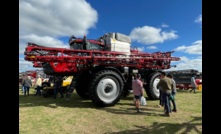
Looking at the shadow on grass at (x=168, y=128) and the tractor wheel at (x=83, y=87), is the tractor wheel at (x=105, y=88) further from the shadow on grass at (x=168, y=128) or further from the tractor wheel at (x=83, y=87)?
the shadow on grass at (x=168, y=128)

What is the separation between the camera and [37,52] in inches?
274

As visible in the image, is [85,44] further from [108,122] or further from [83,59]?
[108,122]

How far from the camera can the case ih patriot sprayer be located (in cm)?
731

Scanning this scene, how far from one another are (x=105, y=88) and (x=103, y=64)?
1.10 metres

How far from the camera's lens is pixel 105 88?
764 centimetres

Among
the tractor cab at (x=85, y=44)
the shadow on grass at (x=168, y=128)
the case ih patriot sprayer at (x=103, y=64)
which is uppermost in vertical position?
the tractor cab at (x=85, y=44)

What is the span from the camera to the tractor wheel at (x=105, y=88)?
289 inches

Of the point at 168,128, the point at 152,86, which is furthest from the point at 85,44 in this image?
the point at 168,128

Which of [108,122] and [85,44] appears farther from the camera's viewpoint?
[85,44]

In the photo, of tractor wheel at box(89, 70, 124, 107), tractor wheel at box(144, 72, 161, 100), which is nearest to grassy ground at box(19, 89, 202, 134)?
tractor wheel at box(89, 70, 124, 107)

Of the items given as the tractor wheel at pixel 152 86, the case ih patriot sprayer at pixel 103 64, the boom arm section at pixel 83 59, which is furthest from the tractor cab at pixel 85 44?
the tractor wheel at pixel 152 86
